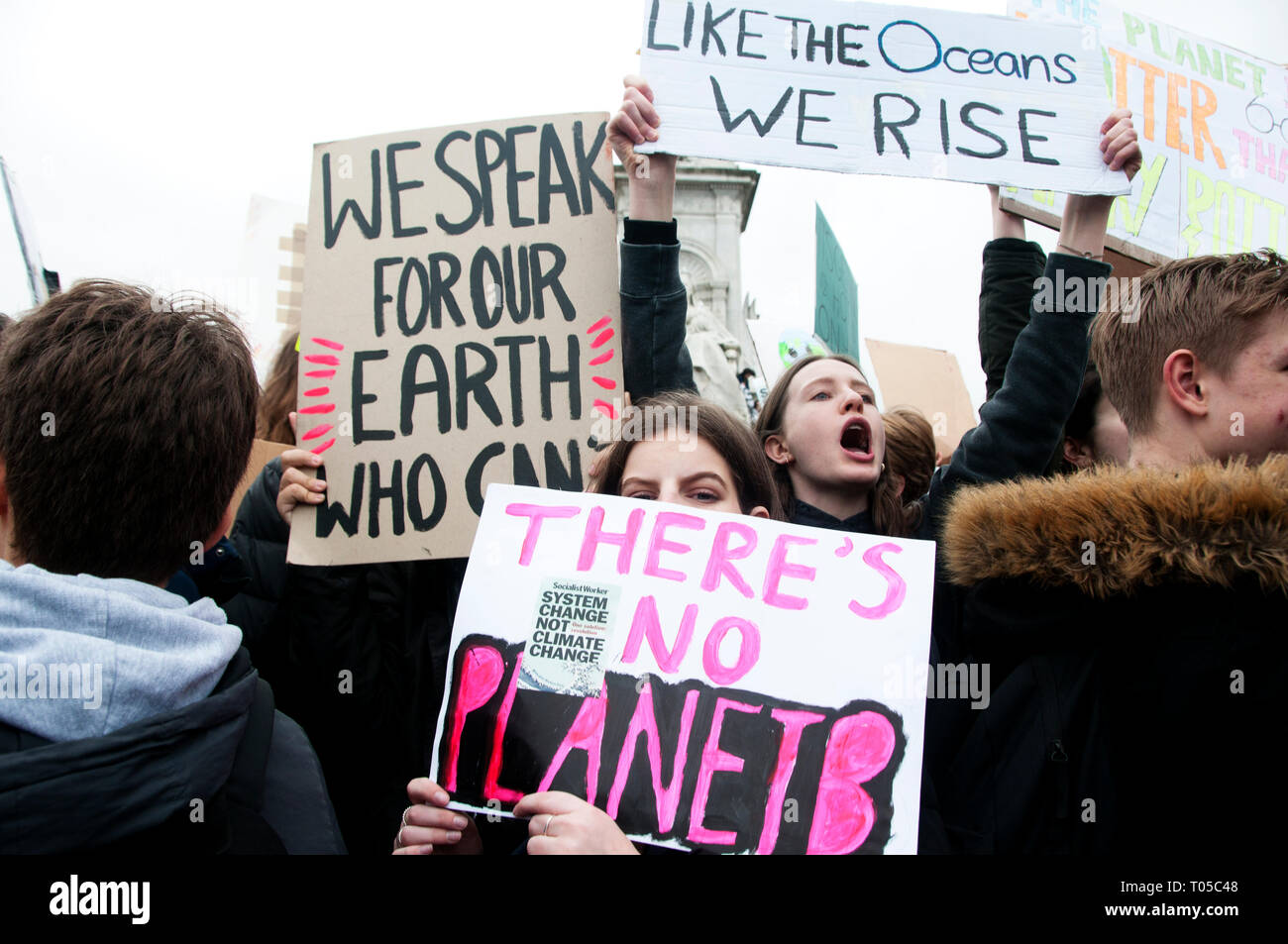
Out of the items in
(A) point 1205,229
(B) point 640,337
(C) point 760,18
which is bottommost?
(B) point 640,337

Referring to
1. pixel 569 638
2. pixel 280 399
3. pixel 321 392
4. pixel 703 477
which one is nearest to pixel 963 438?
pixel 703 477

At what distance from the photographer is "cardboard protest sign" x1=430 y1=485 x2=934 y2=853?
149cm

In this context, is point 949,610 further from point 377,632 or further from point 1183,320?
point 377,632

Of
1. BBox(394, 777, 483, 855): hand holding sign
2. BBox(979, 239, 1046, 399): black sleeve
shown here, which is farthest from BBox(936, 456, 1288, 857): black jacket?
BBox(979, 239, 1046, 399): black sleeve

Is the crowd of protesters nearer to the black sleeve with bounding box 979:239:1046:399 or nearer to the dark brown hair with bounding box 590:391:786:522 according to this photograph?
the dark brown hair with bounding box 590:391:786:522

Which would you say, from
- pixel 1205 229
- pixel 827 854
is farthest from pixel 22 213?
pixel 1205 229

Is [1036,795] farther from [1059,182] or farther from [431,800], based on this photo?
[1059,182]

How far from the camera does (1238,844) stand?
1.36 metres

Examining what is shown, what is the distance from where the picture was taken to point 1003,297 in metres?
2.89

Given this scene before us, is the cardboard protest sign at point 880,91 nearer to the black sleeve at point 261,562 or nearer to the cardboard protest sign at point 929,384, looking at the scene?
the black sleeve at point 261,562

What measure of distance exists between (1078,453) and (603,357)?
5.41 feet

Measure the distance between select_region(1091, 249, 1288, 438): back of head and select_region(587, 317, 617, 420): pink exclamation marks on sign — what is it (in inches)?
48.0

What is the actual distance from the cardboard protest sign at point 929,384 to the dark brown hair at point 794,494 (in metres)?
1.66
